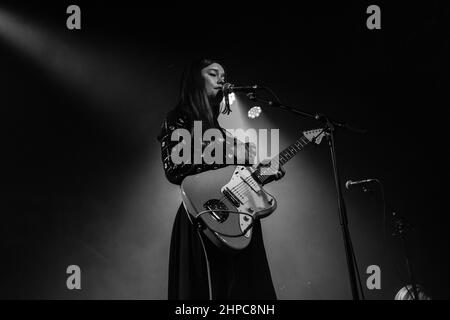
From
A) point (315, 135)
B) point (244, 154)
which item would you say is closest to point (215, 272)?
point (244, 154)

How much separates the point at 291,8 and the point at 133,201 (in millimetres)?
1968

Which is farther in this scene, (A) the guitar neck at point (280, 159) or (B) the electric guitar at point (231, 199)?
(A) the guitar neck at point (280, 159)

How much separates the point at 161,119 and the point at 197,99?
779mm

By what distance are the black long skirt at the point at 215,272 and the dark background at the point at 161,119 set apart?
2.93ft

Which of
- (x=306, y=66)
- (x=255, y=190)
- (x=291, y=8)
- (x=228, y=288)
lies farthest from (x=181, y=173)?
(x=291, y=8)

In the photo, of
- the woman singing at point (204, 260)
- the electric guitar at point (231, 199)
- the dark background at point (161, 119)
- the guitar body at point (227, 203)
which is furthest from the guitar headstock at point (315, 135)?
the dark background at point (161, 119)

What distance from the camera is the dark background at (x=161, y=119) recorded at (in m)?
3.30

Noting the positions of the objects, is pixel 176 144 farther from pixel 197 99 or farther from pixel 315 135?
pixel 315 135

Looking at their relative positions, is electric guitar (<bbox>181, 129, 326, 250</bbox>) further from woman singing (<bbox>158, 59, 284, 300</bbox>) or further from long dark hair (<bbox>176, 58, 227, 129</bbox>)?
long dark hair (<bbox>176, 58, 227, 129</bbox>)

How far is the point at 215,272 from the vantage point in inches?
92.4

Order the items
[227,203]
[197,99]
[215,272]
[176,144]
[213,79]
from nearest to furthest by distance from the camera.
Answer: [215,272] → [227,203] → [176,144] → [197,99] → [213,79]

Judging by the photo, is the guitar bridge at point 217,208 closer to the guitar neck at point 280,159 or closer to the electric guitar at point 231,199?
the electric guitar at point 231,199

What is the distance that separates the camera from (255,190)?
2545mm

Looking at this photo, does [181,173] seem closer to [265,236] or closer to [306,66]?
[265,236]
